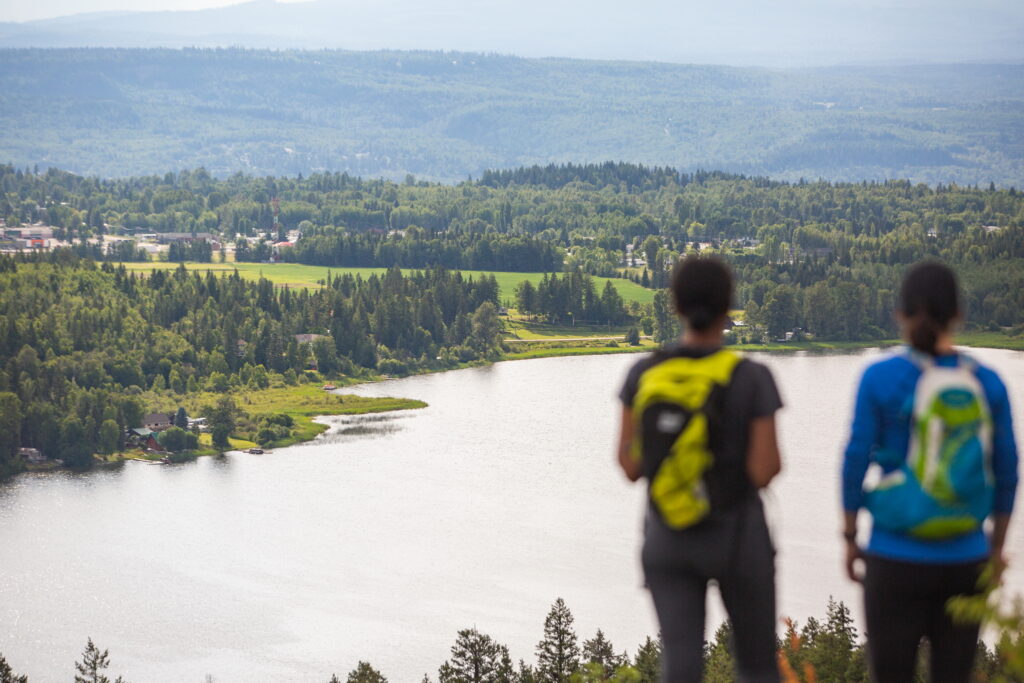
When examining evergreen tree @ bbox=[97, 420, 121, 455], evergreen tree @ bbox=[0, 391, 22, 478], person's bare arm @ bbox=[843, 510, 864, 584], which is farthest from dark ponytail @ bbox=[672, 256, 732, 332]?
evergreen tree @ bbox=[97, 420, 121, 455]

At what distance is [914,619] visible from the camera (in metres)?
5.32

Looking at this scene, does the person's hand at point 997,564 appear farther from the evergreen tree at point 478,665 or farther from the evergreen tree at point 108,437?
the evergreen tree at point 108,437

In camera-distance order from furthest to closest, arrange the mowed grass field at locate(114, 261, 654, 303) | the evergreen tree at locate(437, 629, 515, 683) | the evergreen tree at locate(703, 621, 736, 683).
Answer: the mowed grass field at locate(114, 261, 654, 303) → the evergreen tree at locate(437, 629, 515, 683) → the evergreen tree at locate(703, 621, 736, 683)

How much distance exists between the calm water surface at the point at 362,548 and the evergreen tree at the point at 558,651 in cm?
184

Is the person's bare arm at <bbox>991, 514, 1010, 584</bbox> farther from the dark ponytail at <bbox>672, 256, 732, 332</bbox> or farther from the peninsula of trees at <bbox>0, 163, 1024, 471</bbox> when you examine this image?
the peninsula of trees at <bbox>0, 163, 1024, 471</bbox>

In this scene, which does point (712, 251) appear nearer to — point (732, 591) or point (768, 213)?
point (768, 213)

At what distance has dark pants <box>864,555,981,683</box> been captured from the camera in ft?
17.1

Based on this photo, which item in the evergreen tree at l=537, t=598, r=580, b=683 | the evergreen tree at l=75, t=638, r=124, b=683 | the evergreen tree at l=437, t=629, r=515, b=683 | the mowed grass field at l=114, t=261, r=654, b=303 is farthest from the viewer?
the mowed grass field at l=114, t=261, r=654, b=303

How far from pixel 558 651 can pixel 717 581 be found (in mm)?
22236

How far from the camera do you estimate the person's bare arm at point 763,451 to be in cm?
523

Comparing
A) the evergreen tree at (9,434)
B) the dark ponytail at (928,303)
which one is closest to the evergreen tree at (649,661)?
the dark ponytail at (928,303)

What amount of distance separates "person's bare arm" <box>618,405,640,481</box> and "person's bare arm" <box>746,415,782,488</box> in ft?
1.29

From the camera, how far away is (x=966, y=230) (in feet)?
385

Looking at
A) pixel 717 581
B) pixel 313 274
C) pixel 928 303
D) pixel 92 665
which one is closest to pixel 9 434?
pixel 92 665
